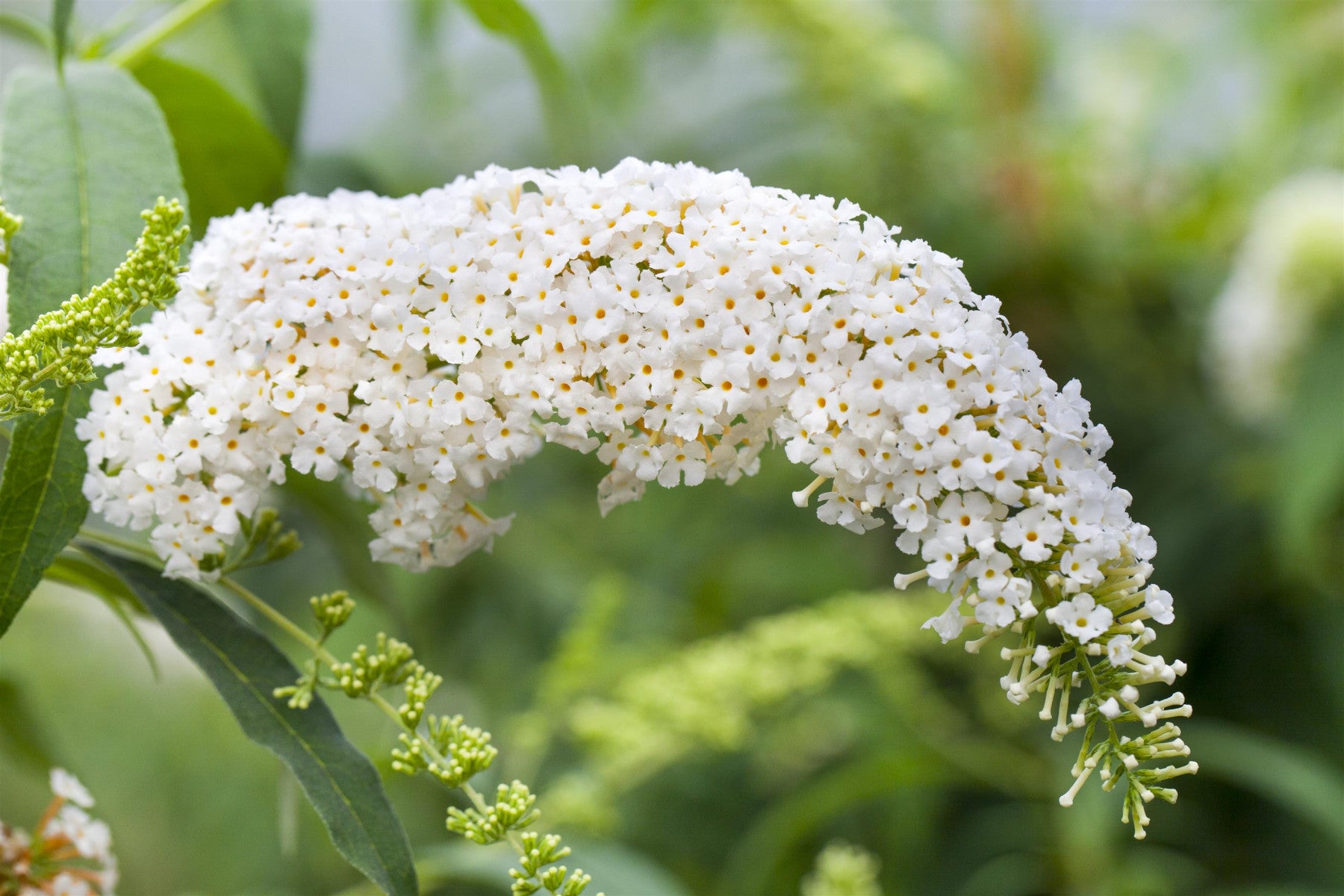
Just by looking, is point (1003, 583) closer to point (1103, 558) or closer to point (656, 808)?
point (1103, 558)

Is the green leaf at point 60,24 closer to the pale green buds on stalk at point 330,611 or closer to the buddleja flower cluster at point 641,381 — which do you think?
the buddleja flower cluster at point 641,381

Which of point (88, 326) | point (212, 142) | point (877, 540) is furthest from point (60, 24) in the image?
point (877, 540)

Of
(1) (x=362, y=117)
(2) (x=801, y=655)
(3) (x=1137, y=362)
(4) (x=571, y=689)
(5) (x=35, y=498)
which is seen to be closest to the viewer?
(5) (x=35, y=498)

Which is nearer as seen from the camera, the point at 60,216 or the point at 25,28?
the point at 60,216

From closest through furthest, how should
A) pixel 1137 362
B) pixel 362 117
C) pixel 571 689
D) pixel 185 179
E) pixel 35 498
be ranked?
pixel 35 498
pixel 185 179
pixel 571 689
pixel 1137 362
pixel 362 117

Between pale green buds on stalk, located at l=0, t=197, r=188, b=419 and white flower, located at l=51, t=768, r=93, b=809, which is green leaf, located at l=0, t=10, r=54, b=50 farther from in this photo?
white flower, located at l=51, t=768, r=93, b=809

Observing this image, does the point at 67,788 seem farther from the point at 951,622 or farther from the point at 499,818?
the point at 951,622

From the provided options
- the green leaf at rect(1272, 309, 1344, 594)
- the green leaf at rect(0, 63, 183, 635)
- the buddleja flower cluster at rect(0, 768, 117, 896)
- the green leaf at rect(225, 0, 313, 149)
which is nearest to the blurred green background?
the green leaf at rect(1272, 309, 1344, 594)

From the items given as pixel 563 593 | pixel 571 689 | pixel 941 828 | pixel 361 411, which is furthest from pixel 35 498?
pixel 941 828
